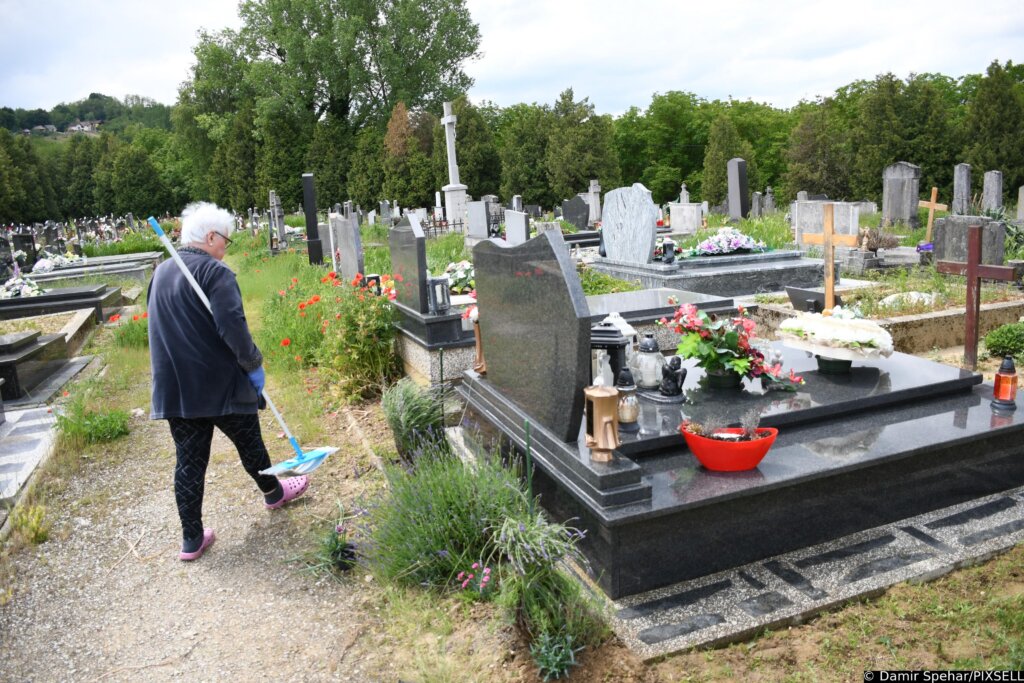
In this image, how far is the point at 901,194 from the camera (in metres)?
18.6

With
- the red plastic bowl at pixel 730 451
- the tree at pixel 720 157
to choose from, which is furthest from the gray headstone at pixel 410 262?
the tree at pixel 720 157

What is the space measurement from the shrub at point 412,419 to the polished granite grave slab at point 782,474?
0.55 meters

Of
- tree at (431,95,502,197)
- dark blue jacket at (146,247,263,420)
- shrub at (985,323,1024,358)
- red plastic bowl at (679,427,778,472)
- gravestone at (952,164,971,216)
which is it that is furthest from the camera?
tree at (431,95,502,197)

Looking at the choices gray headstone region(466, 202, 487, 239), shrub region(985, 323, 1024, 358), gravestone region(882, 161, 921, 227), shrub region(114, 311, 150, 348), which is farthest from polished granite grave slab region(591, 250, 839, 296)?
gravestone region(882, 161, 921, 227)

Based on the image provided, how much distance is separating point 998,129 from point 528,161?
1780 centimetres

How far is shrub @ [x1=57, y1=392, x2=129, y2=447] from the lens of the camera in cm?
571

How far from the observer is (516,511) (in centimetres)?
324

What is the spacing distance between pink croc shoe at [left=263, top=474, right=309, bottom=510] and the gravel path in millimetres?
51

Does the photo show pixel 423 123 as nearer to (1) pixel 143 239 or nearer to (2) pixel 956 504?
(1) pixel 143 239

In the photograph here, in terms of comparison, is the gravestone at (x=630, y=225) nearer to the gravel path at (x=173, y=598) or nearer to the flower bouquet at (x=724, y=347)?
the flower bouquet at (x=724, y=347)

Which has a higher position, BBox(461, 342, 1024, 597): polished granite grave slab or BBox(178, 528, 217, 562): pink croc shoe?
BBox(461, 342, 1024, 597): polished granite grave slab

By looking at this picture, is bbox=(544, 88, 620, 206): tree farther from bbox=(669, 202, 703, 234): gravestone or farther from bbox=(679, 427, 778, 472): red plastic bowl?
bbox=(679, 427, 778, 472): red plastic bowl

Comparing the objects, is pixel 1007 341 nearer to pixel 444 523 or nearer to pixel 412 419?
pixel 412 419

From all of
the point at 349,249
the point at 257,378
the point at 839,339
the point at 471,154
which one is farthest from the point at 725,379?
the point at 471,154
